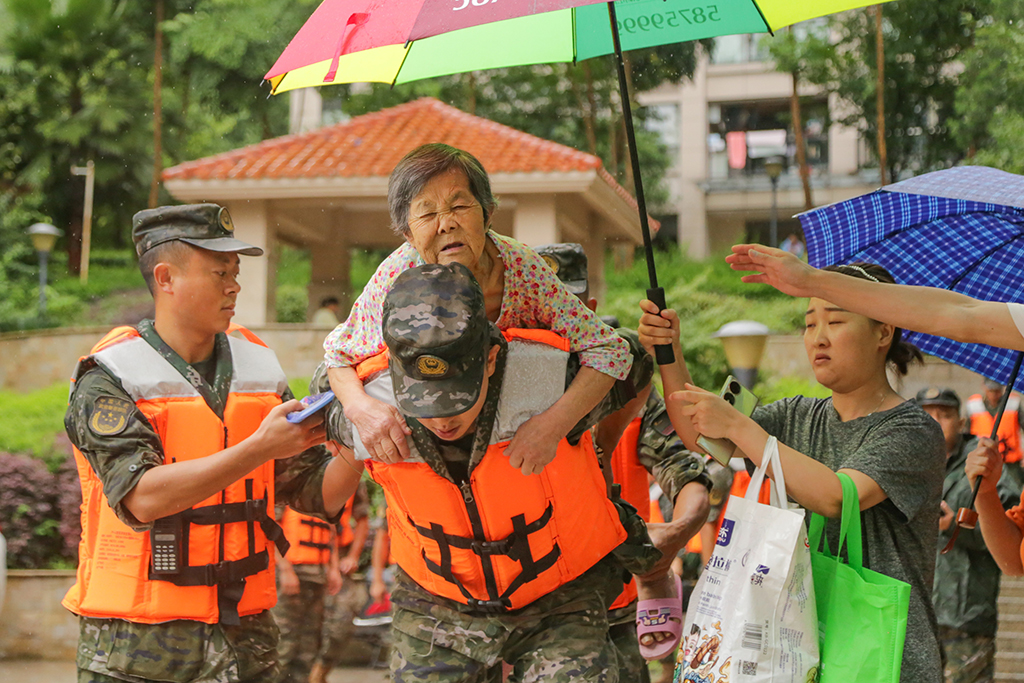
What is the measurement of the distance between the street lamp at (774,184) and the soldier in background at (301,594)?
6.18m

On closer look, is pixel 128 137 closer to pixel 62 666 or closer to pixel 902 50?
pixel 62 666

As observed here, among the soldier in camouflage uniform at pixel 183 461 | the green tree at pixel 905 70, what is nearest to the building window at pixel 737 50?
the green tree at pixel 905 70

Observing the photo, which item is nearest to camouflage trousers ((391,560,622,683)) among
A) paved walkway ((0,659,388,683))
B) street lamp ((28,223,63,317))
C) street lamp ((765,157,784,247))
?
paved walkway ((0,659,388,683))

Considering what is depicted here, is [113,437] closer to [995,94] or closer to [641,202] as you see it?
[641,202]

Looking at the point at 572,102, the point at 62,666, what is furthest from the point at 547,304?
the point at 572,102

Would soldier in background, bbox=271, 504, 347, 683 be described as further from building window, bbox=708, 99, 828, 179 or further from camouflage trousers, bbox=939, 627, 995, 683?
building window, bbox=708, 99, 828, 179

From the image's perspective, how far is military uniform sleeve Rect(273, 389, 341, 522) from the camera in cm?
322

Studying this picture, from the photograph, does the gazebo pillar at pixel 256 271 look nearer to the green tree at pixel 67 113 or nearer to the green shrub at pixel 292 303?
the green shrub at pixel 292 303

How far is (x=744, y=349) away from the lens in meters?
8.69

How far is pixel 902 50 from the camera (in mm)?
9844

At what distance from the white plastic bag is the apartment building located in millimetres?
8584

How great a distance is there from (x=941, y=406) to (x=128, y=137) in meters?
13.0

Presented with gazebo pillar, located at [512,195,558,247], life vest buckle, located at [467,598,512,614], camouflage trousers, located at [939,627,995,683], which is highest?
gazebo pillar, located at [512,195,558,247]

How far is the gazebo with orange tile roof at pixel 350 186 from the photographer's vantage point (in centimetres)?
968
